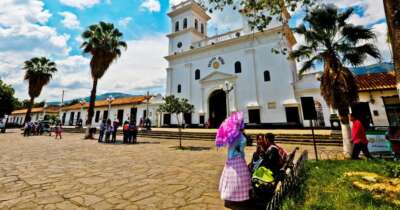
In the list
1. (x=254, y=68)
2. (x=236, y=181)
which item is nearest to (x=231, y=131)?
(x=236, y=181)

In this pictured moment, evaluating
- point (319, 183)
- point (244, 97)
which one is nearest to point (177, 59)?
point (244, 97)

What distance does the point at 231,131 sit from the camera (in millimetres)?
3078

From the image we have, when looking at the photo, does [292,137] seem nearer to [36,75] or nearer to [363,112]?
[363,112]

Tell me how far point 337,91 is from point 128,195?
896 centimetres

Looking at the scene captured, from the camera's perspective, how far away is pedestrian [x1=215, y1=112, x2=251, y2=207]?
3006mm

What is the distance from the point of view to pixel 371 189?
3.41m

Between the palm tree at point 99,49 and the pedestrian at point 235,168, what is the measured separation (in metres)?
16.3

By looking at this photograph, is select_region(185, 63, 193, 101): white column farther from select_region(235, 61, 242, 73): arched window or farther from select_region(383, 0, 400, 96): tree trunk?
select_region(383, 0, 400, 96): tree trunk

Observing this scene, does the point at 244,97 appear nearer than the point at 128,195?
No

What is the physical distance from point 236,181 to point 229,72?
20.7m

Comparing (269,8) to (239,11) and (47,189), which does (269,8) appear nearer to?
(239,11)

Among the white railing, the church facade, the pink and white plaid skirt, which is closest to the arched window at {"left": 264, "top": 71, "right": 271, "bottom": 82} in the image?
the church facade

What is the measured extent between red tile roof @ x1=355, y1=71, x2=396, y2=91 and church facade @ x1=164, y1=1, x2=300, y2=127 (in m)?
5.33

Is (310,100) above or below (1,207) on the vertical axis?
above
